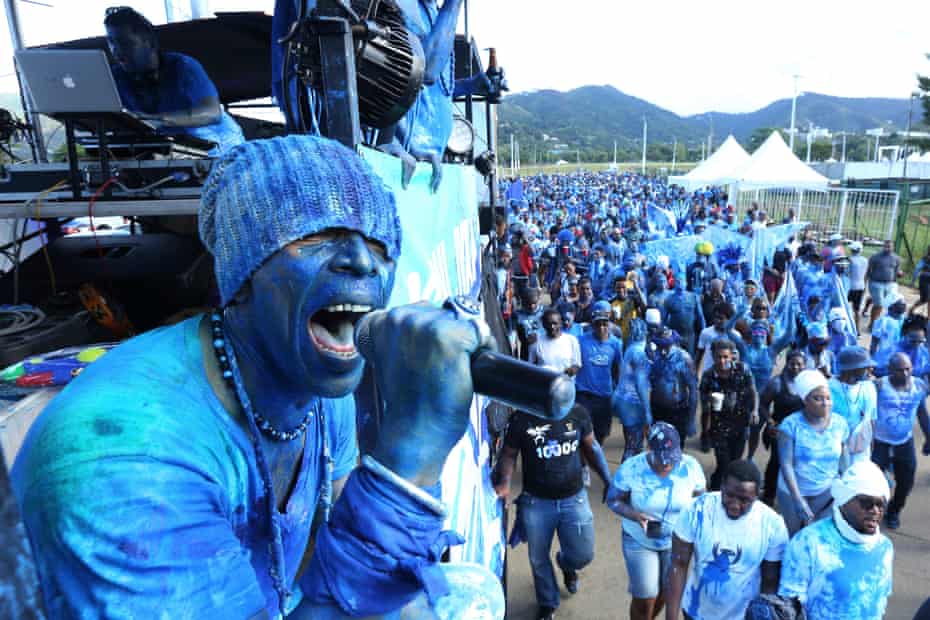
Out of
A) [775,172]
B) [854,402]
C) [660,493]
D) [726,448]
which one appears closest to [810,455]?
[854,402]

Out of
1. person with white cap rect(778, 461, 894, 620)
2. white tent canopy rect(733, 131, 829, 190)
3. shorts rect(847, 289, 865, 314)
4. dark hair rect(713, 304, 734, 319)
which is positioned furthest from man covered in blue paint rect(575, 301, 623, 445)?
white tent canopy rect(733, 131, 829, 190)

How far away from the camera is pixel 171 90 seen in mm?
3842

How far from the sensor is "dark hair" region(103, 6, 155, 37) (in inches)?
134

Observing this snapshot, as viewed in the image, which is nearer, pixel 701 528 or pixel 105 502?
pixel 105 502

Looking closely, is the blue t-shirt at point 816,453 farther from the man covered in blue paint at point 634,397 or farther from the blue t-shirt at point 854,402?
the man covered in blue paint at point 634,397

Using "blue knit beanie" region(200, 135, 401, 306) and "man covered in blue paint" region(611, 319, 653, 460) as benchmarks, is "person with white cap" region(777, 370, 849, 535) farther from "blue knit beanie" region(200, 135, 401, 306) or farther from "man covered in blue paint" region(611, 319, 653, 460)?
"blue knit beanie" region(200, 135, 401, 306)

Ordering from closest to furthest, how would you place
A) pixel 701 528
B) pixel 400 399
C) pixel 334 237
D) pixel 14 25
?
pixel 400 399
pixel 334 237
pixel 701 528
pixel 14 25

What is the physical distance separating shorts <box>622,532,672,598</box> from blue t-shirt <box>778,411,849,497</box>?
1.30 meters

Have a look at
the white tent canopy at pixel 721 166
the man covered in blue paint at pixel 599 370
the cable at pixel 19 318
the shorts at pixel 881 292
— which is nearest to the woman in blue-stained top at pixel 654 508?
the man covered in blue paint at pixel 599 370

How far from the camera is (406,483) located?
1024 mm

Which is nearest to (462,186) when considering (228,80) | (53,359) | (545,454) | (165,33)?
(545,454)

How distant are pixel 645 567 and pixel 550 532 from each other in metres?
0.79

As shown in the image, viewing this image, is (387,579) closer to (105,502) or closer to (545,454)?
(105,502)

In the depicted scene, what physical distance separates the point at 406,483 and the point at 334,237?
489mm
